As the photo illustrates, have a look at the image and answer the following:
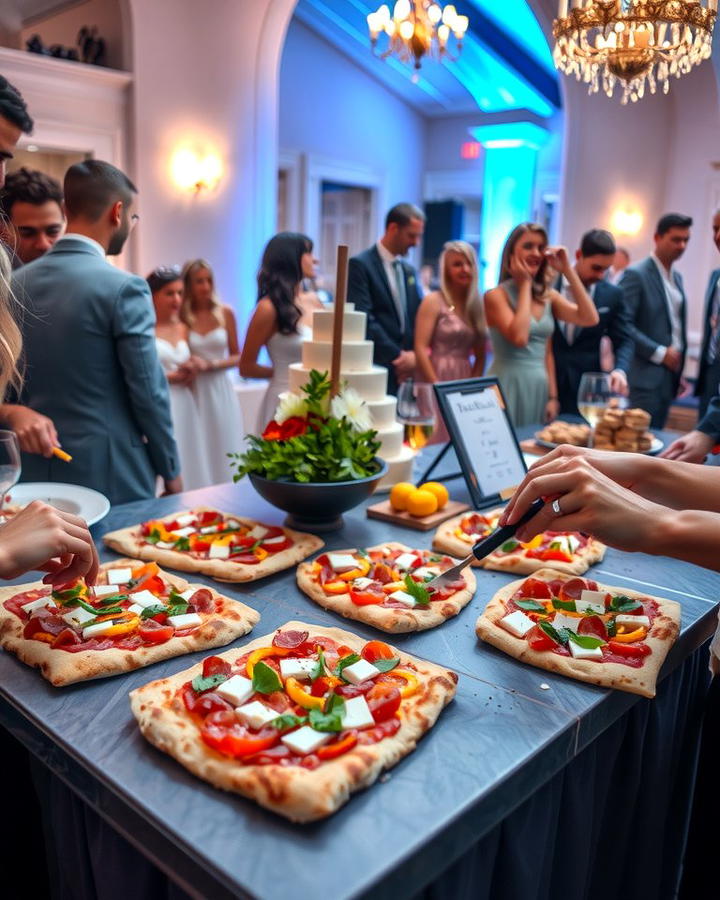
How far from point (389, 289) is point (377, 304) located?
0.10 meters

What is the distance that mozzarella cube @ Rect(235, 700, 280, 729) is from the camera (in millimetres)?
968

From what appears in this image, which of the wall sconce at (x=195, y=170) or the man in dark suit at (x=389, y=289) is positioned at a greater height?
the wall sconce at (x=195, y=170)

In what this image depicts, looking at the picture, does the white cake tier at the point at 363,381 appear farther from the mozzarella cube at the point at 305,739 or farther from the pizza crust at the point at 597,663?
the mozzarella cube at the point at 305,739

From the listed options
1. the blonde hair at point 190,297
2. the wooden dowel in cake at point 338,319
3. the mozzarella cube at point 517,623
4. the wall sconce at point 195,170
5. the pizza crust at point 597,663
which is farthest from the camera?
the wall sconce at point 195,170

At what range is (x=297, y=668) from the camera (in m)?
1.09

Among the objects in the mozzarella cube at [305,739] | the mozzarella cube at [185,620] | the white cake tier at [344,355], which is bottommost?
the mozzarella cube at [185,620]

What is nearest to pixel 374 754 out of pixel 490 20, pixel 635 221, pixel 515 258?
pixel 515 258

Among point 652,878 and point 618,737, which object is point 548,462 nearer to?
point 618,737

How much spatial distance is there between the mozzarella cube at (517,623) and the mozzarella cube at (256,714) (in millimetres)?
448

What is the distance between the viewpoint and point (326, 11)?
29.9 ft

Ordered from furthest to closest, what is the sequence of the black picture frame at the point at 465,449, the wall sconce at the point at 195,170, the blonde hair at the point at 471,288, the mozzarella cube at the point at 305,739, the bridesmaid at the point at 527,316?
the wall sconce at the point at 195,170, the blonde hair at the point at 471,288, the bridesmaid at the point at 527,316, the black picture frame at the point at 465,449, the mozzarella cube at the point at 305,739

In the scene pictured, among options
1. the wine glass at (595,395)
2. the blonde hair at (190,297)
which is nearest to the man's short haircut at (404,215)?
the blonde hair at (190,297)

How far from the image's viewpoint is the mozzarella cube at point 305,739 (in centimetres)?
92

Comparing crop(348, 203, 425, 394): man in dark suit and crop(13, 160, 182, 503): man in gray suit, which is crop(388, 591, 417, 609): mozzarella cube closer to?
crop(13, 160, 182, 503): man in gray suit
